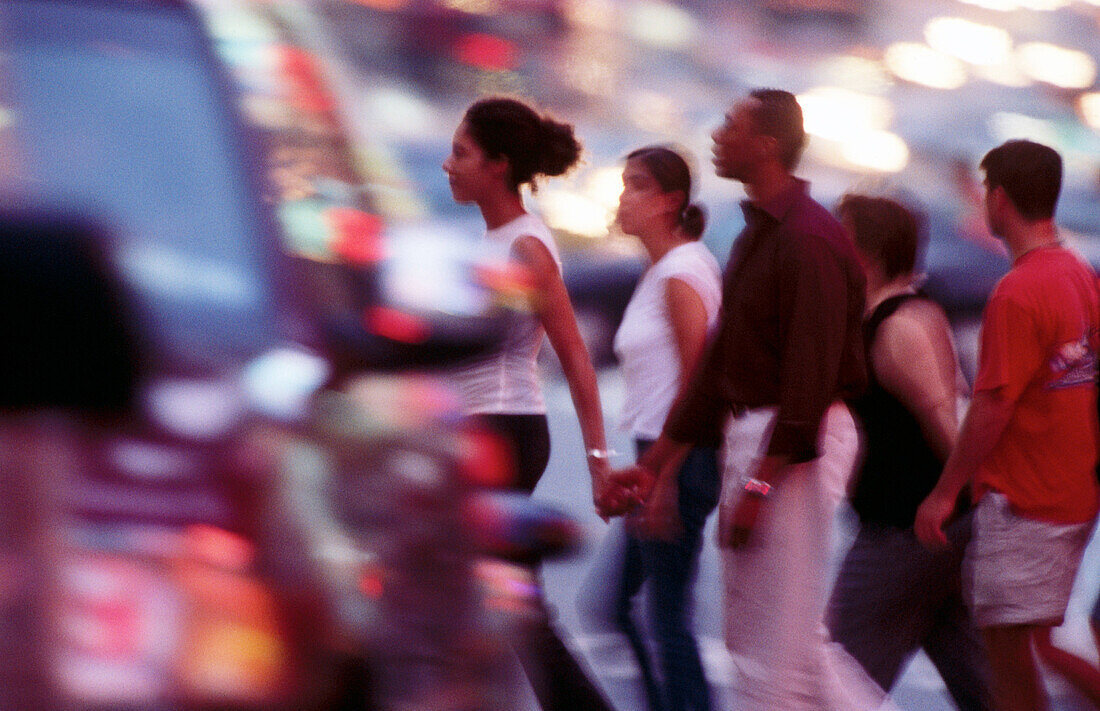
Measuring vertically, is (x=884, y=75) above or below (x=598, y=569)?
above

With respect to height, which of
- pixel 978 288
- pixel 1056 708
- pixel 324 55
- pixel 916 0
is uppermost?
pixel 916 0

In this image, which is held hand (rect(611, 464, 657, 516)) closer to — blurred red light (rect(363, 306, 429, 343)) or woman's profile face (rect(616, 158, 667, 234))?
woman's profile face (rect(616, 158, 667, 234))

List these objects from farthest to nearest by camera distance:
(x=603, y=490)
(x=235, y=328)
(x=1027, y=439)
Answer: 1. (x=603, y=490)
2. (x=1027, y=439)
3. (x=235, y=328)

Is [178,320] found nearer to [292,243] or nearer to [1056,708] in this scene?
[292,243]

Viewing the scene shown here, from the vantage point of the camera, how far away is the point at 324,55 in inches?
106

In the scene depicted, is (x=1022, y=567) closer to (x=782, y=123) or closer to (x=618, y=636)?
(x=782, y=123)

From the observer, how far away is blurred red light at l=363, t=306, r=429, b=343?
2123 millimetres

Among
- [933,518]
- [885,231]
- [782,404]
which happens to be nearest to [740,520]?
[782,404]

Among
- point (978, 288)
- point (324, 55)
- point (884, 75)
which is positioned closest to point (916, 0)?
point (884, 75)

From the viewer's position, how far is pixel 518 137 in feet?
14.2

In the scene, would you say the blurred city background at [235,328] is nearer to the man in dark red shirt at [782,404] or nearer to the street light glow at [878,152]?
the man in dark red shirt at [782,404]

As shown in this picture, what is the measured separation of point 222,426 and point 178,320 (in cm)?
19

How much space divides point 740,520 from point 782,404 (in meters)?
0.29

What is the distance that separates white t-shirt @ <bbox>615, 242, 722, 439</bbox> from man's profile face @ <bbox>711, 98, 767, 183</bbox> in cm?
65
